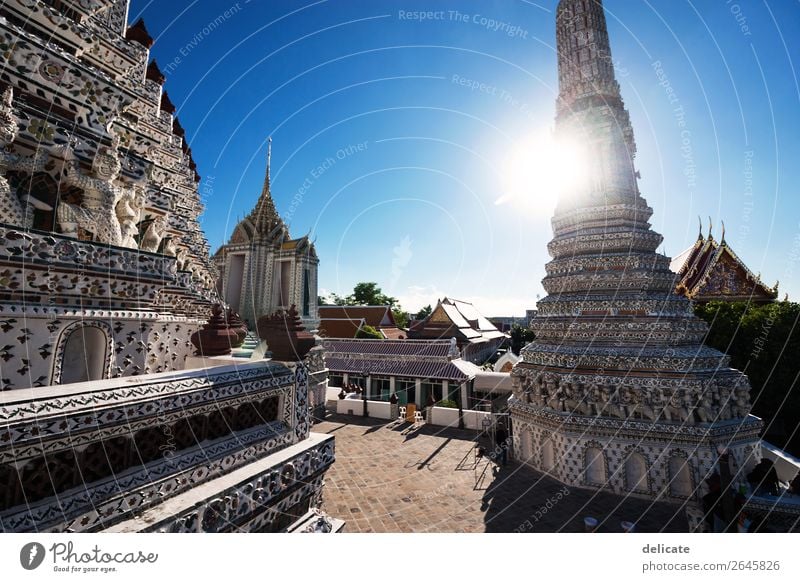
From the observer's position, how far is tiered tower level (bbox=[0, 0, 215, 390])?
8.59ft

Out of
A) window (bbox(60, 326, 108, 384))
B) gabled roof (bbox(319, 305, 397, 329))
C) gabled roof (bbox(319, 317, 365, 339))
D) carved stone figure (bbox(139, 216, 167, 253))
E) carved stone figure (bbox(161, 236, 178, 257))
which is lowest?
gabled roof (bbox(319, 317, 365, 339))

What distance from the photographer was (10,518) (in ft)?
5.37

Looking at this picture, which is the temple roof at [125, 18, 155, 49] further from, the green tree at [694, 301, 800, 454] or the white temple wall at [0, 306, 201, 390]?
the green tree at [694, 301, 800, 454]

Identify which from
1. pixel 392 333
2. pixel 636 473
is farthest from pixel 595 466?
pixel 392 333

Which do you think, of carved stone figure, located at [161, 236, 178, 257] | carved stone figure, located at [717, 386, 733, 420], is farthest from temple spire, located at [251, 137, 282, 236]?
carved stone figure, located at [717, 386, 733, 420]

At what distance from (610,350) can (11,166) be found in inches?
381

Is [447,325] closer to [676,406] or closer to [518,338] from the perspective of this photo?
[518,338]

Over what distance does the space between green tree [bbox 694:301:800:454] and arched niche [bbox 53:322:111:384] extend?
13772mm

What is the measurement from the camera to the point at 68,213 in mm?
3039

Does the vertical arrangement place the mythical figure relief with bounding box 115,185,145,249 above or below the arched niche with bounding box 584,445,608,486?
above

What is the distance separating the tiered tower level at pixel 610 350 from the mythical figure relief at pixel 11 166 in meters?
9.07
